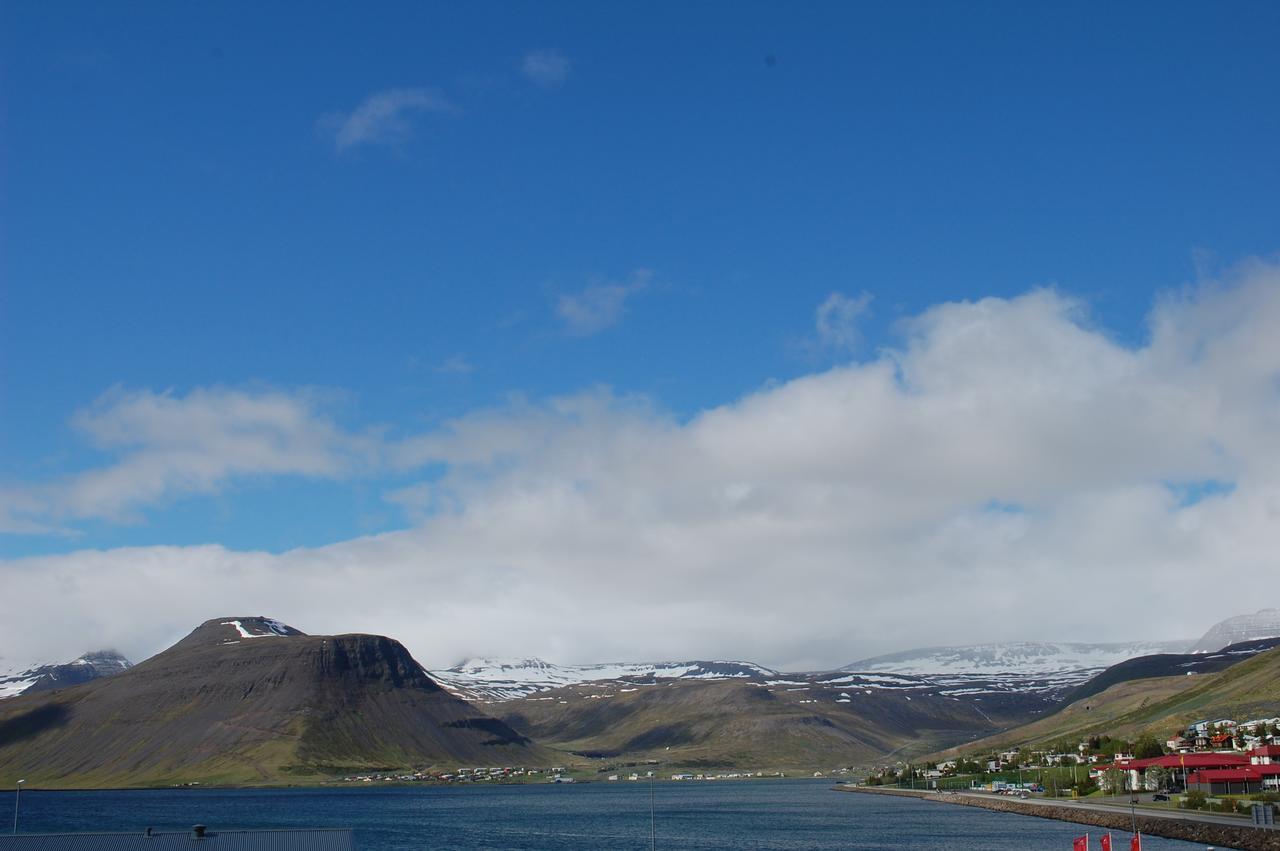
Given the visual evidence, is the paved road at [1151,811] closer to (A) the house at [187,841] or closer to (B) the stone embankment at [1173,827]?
(B) the stone embankment at [1173,827]

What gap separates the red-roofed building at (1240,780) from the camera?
12006 cm

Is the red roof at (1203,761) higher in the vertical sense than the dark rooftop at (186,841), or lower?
lower

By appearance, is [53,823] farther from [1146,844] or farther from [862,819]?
[1146,844]

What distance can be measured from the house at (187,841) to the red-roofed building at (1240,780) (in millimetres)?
102117

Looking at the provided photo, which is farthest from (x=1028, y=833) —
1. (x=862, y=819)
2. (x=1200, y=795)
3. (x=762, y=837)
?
(x=862, y=819)

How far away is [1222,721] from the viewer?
18838cm

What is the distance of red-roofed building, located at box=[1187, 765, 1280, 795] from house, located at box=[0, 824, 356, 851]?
102m

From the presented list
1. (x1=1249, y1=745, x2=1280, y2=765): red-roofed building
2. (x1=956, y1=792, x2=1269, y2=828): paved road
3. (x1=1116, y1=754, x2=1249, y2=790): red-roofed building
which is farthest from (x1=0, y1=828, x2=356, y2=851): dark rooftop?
(x1=1249, y1=745, x2=1280, y2=765): red-roofed building

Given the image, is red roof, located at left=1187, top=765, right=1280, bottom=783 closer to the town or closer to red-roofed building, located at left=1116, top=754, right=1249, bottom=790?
the town

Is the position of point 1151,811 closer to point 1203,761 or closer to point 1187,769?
point 1203,761

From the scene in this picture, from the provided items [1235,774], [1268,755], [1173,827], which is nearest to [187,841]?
[1173,827]

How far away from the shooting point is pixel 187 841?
54.0 m

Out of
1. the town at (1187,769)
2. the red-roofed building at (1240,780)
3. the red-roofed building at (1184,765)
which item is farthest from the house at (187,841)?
the red-roofed building at (1184,765)

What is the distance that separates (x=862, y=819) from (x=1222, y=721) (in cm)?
7435
